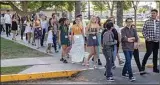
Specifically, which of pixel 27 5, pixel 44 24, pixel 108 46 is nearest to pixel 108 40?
pixel 108 46

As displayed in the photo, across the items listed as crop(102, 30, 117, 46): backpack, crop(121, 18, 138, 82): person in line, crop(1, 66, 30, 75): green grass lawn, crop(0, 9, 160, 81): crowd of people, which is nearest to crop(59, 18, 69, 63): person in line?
crop(0, 9, 160, 81): crowd of people

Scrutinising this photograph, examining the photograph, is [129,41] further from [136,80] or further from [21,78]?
[21,78]

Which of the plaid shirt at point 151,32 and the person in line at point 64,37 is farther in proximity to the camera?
the person in line at point 64,37

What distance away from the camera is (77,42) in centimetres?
1200

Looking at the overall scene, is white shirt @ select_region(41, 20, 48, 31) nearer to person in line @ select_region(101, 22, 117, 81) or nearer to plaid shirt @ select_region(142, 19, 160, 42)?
plaid shirt @ select_region(142, 19, 160, 42)

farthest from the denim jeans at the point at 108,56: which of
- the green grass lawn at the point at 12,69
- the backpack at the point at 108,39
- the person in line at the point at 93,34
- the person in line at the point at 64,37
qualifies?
the person in line at the point at 64,37

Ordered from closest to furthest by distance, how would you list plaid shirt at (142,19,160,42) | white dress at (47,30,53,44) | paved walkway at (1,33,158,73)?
plaid shirt at (142,19,160,42)
paved walkway at (1,33,158,73)
white dress at (47,30,53,44)

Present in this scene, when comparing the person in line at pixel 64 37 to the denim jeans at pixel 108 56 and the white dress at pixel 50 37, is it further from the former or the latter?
the denim jeans at pixel 108 56

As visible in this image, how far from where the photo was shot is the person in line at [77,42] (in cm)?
1191

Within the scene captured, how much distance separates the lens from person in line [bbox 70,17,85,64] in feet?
39.1

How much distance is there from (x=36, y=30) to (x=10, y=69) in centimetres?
575

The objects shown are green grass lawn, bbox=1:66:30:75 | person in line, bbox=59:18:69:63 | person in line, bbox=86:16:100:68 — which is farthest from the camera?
person in line, bbox=59:18:69:63

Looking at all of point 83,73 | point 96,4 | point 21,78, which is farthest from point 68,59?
point 96,4

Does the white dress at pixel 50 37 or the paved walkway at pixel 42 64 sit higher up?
the white dress at pixel 50 37
